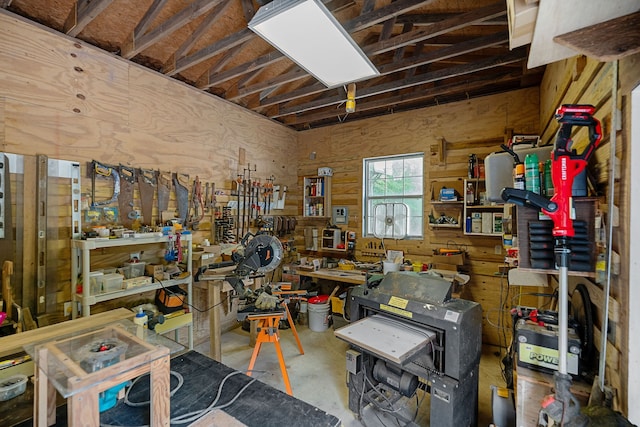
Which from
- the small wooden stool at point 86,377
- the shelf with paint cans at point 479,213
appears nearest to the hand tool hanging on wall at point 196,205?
the small wooden stool at point 86,377

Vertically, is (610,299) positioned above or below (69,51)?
below

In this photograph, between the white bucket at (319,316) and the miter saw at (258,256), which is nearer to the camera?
the miter saw at (258,256)

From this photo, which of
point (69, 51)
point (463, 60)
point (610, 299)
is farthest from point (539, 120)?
point (69, 51)

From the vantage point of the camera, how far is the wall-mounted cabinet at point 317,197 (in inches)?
179

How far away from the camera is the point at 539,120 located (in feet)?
10.3

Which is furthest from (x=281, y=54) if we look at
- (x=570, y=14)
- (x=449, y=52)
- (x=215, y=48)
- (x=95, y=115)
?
(x=570, y=14)

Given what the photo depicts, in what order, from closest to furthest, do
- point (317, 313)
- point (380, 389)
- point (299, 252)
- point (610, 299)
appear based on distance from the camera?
point (610, 299) < point (380, 389) < point (317, 313) < point (299, 252)

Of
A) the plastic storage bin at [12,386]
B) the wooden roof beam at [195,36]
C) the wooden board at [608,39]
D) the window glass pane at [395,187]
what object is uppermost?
the wooden roof beam at [195,36]

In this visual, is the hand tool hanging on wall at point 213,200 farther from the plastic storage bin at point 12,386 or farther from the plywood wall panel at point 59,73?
the plastic storage bin at point 12,386

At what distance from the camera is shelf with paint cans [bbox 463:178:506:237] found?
3203 millimetres

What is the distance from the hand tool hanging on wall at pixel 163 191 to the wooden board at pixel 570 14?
10.3ft

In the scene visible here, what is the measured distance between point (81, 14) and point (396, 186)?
369cm

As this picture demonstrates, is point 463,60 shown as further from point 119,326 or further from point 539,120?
point 119,326

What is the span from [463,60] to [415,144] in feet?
3.59
